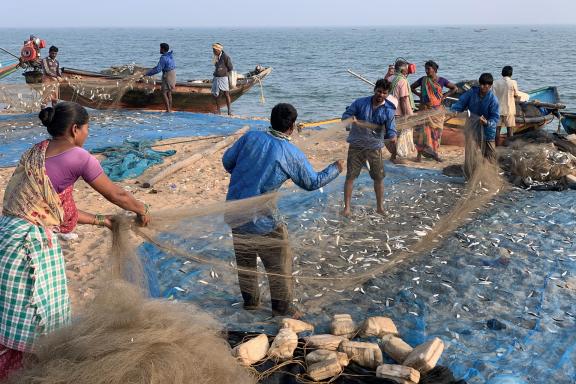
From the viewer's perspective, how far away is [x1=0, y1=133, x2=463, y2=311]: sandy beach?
5282 mm

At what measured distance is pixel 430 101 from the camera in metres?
9.21

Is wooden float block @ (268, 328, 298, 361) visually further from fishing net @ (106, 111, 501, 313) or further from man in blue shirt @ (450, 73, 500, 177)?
man in blue shirt @ (450, 73, 500, 177)

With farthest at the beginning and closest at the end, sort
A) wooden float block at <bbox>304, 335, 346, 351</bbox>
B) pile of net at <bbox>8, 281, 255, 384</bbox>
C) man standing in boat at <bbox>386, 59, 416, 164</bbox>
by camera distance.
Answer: man standing in boat at <bbox>386, 59, 416, 164</bbox>
wooden float block at <bbox>304, 335, 346, 351</bbox>
pile of net at <bbox>8, 281, 255, 384</bbox>

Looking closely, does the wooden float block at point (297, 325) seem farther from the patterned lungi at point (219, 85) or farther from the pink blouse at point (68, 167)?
the patterned lungi at point (219, 85)

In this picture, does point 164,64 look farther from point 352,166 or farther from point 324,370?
point 324,370

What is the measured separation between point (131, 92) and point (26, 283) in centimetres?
1136

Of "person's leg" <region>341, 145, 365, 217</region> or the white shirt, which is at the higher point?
→ the white shirt

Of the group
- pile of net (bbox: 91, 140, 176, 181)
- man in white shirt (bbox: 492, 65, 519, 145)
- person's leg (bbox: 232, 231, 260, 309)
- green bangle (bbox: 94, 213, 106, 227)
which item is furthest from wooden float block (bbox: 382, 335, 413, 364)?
man in white shirt (bbox: 492, 65, 519, 145)

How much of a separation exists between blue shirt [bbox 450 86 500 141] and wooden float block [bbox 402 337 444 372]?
421 centimetres

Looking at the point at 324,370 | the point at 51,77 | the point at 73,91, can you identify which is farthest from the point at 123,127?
the point at 324,370

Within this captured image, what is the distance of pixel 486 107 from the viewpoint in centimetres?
707

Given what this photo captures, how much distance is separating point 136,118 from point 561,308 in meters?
10.2

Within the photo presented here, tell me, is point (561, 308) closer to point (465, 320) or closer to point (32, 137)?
point (465, 320)

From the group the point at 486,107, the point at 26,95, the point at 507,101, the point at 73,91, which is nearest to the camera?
the point at 486,107
